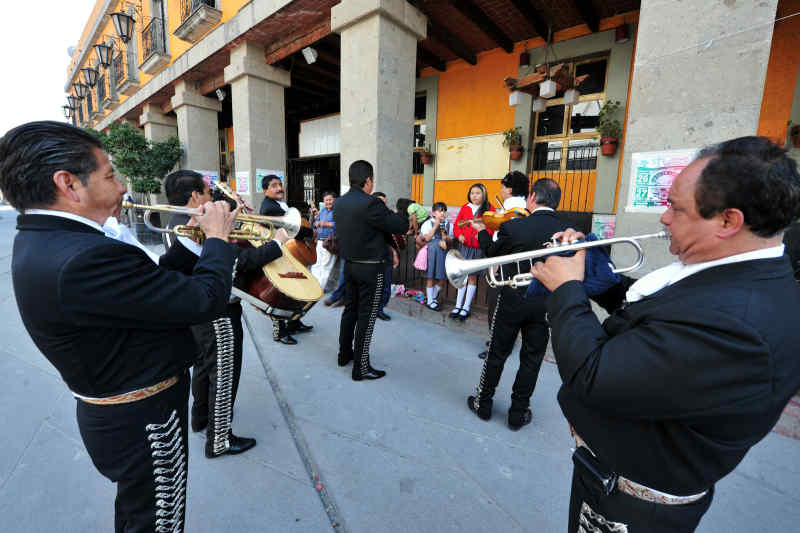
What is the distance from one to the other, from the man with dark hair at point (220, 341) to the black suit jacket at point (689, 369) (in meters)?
1.87

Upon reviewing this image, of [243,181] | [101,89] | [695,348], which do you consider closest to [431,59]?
[243,181]

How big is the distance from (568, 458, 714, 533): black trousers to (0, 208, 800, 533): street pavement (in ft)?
3.45

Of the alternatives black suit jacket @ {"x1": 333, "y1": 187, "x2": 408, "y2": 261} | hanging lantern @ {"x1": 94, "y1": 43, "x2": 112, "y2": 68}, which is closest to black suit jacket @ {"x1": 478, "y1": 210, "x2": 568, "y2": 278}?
black suit jacket @ {"x1": 333, "y1": 187, "x2": 408, "y2": 261}

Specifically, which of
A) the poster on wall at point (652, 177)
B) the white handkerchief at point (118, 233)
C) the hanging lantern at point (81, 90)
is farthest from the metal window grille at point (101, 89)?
the poster on wall at point (652, 177)

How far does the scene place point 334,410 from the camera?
2.96 m

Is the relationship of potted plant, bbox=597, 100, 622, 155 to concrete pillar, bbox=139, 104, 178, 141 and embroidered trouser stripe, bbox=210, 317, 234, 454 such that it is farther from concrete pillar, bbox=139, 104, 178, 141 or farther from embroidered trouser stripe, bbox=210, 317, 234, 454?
concrete pillar, bbox=139, 104, 178, 141

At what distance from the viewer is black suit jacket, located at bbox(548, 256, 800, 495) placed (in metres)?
0.78

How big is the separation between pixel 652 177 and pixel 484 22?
4944 mm

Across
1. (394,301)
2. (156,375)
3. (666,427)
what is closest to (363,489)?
(156,375)

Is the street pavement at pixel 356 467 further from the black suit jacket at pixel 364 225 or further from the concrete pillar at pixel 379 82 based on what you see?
the concrete pillar at pixel 379 82

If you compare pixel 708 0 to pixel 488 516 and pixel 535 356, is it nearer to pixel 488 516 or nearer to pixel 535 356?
pixel 535 356

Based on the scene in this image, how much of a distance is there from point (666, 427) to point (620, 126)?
23.0ft

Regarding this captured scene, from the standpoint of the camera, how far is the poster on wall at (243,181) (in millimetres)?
7273

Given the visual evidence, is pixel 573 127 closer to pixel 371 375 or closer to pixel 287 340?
pixel 371 375
